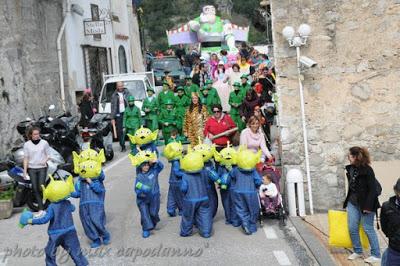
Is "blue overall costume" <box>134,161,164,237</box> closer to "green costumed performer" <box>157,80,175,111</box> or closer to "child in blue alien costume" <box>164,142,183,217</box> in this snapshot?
"child in blue alien costume" <box>164,142,183,217</box>

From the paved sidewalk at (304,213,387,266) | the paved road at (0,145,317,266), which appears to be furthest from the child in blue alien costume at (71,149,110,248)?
the paved sidewalk at (304,213,387,266)

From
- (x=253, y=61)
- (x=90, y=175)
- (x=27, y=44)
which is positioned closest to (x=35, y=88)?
(x=27, y=44)

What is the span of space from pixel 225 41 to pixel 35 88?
12926mm

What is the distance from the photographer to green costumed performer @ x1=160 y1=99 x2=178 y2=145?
44.0 feet

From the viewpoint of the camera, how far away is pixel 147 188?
8.34 m

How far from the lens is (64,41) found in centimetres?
2122

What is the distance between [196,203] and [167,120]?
534 cm

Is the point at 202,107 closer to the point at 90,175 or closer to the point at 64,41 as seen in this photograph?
the point at 90,175

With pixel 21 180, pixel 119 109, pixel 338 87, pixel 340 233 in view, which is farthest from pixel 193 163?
pixel 119 109

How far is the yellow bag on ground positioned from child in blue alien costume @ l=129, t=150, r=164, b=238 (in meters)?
2.73

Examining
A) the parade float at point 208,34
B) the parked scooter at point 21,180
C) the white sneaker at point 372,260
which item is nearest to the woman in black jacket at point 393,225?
the white sneaker at point 372,260

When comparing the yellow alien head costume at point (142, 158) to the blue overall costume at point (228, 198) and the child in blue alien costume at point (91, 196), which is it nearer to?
the child in blue alien costume at point (91, 196)

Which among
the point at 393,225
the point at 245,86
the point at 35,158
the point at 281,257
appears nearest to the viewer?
the point at 393,225

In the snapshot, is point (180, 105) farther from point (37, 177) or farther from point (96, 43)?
point (96, 43)
